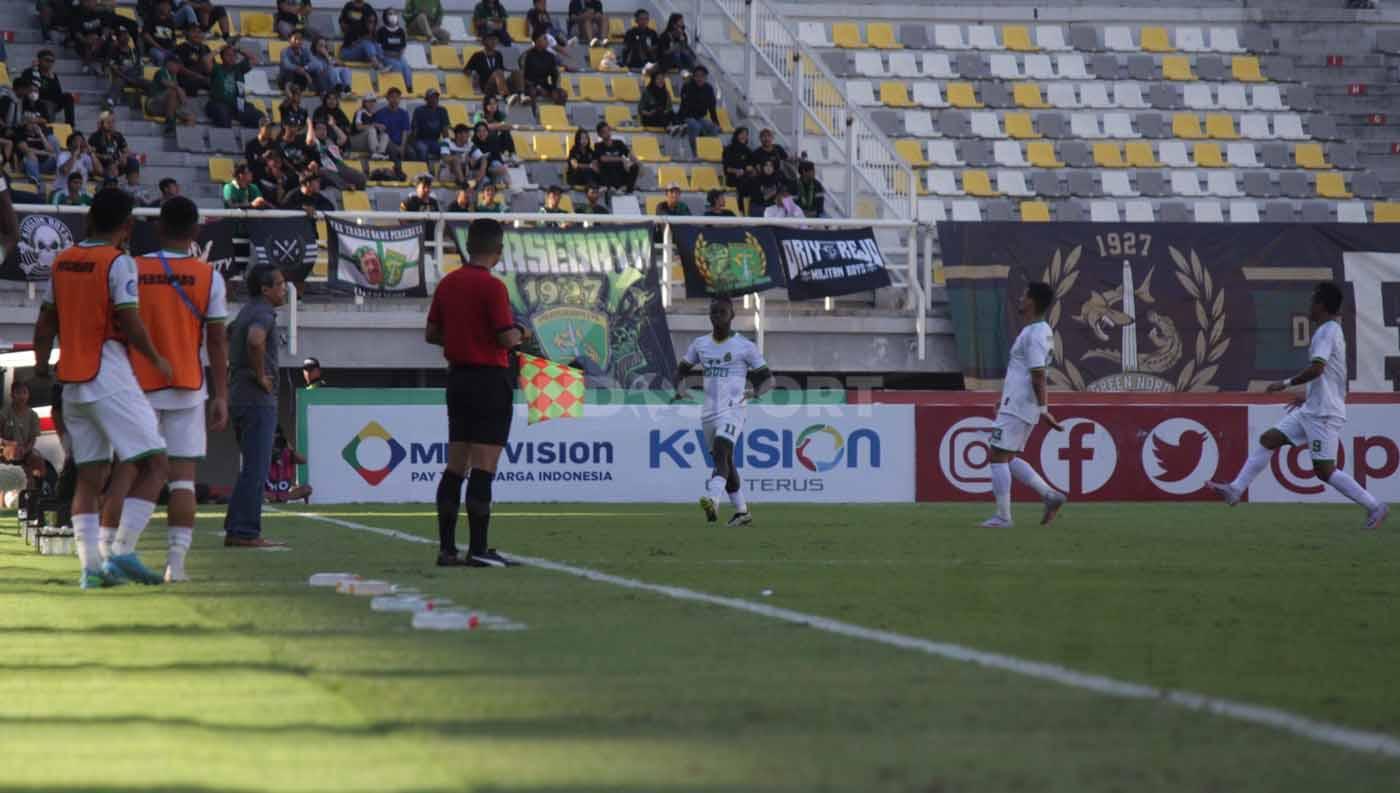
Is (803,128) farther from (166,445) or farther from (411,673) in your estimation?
(411,673)

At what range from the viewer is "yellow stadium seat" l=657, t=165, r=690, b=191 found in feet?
96.5

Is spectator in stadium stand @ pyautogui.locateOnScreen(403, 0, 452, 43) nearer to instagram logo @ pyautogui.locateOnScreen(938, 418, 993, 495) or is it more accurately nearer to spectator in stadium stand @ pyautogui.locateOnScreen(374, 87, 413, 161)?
spectator in stadium stand @ pyautogui.locateOnScreen(374, 87, 413, 161)

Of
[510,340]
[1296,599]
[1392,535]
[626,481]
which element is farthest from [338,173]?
[1296,599]

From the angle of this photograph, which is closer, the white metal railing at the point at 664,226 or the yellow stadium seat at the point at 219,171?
the white metal railing at the point at 664,226

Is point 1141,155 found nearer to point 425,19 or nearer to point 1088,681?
point 425,19

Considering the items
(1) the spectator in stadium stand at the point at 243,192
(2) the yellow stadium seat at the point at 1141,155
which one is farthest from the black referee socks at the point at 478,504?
(2) the yellow stadium seat at the point at 1141,155

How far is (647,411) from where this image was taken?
2461 cm

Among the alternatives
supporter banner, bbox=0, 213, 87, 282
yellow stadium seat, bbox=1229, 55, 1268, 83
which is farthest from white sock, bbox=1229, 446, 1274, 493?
yellow stadium seat, bbox=1229, 55, 1268, 83

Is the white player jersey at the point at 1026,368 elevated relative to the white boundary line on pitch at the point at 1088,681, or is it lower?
elevated

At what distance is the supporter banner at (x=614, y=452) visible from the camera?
23.8 m

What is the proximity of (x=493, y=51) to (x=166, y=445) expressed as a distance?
20810 mm

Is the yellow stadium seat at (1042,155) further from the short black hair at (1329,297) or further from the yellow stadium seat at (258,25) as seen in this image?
the short black hair at (1329,297)

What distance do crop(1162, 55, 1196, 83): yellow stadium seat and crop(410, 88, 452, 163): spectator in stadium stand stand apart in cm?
1309

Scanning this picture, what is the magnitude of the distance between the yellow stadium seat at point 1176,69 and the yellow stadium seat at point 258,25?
14.5 metres
